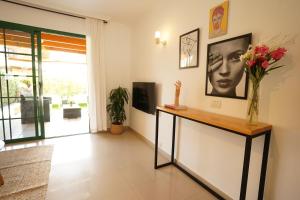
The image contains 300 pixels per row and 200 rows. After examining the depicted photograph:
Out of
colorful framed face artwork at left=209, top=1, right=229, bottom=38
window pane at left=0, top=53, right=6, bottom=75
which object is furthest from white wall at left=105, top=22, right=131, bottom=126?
colorful framed face artwork at left=209, top=1, right=229, bottom=38

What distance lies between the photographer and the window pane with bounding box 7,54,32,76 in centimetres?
298

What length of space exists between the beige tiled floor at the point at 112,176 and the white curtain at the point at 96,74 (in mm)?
748

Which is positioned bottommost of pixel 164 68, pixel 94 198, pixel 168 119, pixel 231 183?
pixel 94 198

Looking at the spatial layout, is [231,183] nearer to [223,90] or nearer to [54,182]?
[223,90]

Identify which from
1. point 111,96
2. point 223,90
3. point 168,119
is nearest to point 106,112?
point 111,96

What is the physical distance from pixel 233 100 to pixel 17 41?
395cm

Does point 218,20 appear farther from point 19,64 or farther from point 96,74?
point 19,64

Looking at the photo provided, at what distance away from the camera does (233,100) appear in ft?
5.29

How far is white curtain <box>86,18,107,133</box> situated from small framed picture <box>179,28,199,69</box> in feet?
6.83

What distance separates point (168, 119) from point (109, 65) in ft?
7.09

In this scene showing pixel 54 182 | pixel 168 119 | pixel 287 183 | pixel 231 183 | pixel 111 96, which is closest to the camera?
pixel 287 183

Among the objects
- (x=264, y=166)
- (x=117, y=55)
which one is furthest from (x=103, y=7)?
(x=264, y=166)

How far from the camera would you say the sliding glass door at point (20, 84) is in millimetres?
2943

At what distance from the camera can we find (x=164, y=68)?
271cm
